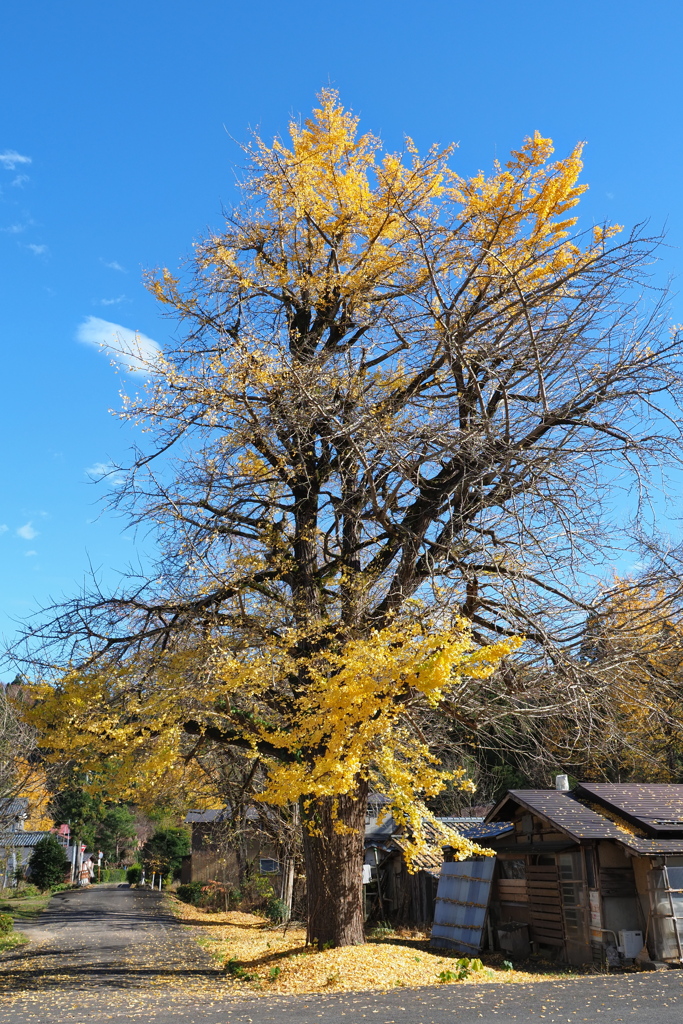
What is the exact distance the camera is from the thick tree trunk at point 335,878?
12.7 meters

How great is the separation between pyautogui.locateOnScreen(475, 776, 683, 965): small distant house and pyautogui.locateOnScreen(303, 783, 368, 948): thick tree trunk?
4.65 metres

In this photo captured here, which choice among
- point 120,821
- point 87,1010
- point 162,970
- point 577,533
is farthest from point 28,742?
point 120,821

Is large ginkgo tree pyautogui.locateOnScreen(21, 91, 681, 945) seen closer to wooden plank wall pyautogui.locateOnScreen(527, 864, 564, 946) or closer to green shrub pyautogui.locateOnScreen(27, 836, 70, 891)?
wooden plank wall pyautogui.locateOnScreen(527, 864, 564, 946)

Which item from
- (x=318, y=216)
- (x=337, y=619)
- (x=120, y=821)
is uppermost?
(x=318, y=216)

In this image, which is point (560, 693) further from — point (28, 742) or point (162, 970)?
point (28, 742)

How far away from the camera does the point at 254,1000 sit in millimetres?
10148

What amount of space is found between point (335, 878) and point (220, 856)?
66.8 feet

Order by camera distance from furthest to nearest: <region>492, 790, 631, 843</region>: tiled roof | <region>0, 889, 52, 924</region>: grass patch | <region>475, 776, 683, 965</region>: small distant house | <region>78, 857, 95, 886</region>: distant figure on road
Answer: <region>78, 857, 95, 886</region>: distant figure on road, <region>0, 889, 52, 924</region>: grass patch, <region>492, 790, 631, 843</region>: tiled roof, <region>475, 776, 683, 965</region>: small distant house

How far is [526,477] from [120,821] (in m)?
55.8

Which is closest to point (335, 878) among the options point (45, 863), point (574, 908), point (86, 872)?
point (574, 908)

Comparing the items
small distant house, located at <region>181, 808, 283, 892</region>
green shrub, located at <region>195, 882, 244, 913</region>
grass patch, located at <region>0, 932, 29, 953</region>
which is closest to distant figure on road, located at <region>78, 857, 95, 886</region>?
small distant house, located at <region>181, 808, 283, 892</region>

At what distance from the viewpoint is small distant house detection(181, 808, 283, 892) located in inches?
996

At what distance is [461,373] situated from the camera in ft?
37.9

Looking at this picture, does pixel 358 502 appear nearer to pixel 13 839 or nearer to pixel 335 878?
pixel 335 878
